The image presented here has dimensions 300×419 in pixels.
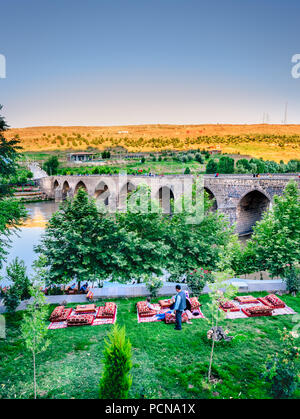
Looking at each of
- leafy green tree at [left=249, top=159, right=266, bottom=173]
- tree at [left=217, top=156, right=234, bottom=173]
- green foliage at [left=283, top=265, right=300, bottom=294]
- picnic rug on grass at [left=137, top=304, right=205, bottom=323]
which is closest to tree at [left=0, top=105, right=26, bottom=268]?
picnic rug on grass at [left=137, top=304, right=205, bottom=323]

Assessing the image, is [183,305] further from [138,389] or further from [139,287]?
[139,287]

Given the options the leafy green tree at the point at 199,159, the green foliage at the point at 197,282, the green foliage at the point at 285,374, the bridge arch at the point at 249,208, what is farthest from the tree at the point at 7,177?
the leafy green tree at the point at 199,159

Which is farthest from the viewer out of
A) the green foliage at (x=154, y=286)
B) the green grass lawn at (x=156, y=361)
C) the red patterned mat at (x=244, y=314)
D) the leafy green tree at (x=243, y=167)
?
the leafy green tree at (x=243, y=167)

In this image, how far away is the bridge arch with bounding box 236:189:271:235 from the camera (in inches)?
1358

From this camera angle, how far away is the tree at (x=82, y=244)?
12.9 meters

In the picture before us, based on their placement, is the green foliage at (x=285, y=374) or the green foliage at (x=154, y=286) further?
the green foliage at (x=154, y=286)

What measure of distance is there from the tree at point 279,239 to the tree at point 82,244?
817cm

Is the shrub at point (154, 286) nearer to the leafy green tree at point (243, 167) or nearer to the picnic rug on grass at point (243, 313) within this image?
the picnic rug on grass at point (243, 313)

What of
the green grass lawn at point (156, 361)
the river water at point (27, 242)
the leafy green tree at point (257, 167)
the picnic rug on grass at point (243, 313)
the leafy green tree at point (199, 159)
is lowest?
the river water at point (27, 242)

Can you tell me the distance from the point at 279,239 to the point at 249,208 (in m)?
21.9

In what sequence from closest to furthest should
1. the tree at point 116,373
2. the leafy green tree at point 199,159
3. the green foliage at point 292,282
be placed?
the tree at point 116,373, the green foliage at point 292,282, the leafy green tree at point 199,159

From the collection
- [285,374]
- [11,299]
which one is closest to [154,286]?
[11,299]

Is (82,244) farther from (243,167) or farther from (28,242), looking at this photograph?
(243,167)

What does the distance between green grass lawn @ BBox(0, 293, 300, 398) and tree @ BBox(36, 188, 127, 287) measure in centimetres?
332
